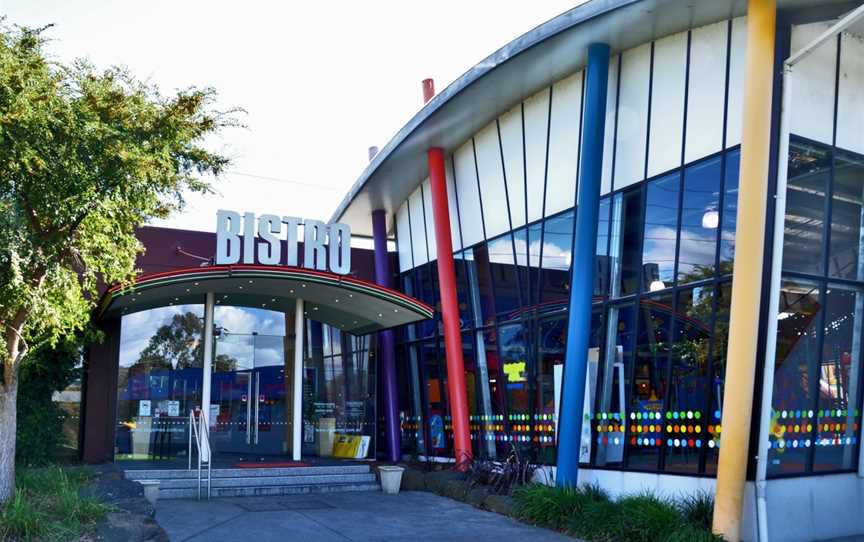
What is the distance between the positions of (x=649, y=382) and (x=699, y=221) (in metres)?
2.85

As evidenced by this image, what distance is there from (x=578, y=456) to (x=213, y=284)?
29.2 ft

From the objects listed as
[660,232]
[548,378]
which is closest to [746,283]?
[660,232]

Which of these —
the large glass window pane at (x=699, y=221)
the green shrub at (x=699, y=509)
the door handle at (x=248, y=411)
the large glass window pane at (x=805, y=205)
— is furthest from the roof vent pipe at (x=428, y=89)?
the green shrub at (x=699, y=509)

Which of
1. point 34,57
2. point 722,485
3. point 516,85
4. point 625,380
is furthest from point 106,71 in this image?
point 722,485

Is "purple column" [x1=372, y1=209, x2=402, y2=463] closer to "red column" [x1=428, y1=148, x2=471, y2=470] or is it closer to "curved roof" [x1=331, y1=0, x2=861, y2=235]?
"curved roof" [x1=331, y1=0, x2=861, y2=235]

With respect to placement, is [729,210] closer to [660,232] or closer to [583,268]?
[660,232]

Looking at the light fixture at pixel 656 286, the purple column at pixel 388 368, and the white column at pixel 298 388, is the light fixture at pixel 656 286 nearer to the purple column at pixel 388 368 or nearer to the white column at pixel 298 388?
the white column at pixel 298 388

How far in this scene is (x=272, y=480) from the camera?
57.2ft

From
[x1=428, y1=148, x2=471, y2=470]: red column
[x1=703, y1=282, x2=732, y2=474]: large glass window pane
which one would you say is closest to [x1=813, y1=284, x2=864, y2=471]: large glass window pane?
[x1=703, y1=282, x2=732, y2=474]: large glass window pane

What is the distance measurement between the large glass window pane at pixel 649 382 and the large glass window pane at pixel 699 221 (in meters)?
0.68

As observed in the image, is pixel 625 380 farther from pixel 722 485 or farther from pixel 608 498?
pixel 722 485

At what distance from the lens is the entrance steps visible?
53.8ft

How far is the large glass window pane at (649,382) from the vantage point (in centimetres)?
1418

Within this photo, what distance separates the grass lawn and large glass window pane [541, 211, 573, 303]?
30.6 ft
